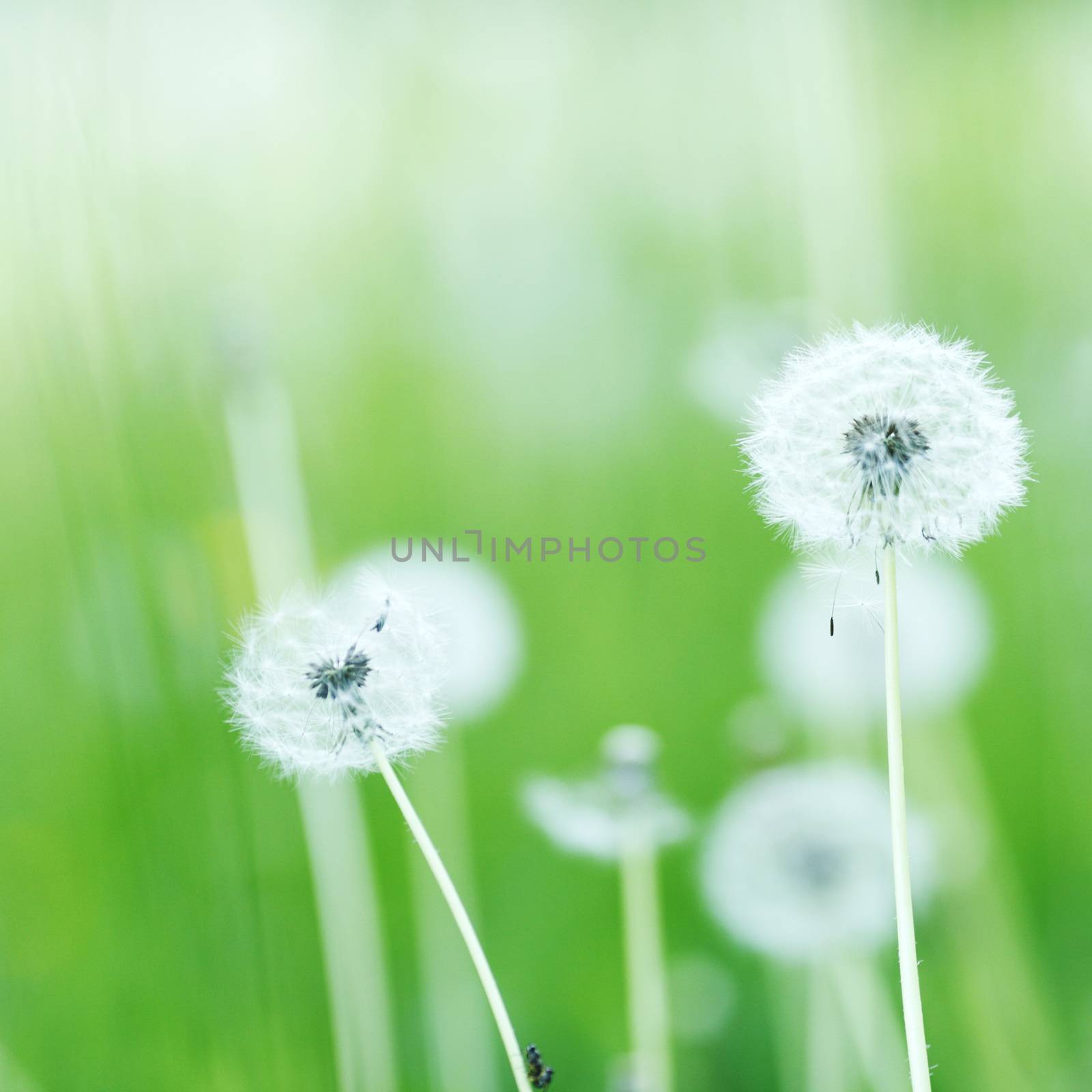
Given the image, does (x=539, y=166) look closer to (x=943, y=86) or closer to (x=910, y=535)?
(x=943, y=86)

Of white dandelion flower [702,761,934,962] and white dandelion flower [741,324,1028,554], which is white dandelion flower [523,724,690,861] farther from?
white dandelion flower [741,324,1028,554]

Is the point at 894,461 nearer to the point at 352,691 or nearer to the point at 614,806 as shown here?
the point at 352,691

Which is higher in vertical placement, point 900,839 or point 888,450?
point 888,450

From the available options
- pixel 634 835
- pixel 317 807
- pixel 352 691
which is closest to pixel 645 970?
pixel 634 835

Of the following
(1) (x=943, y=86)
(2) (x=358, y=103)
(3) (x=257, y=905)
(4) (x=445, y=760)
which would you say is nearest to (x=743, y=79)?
(1) (x=943, y=86)

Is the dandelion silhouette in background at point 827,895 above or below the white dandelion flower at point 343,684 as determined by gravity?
below

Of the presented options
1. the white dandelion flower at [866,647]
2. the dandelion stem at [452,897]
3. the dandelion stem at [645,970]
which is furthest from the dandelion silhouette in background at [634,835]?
the dandelion stem at [452,897]

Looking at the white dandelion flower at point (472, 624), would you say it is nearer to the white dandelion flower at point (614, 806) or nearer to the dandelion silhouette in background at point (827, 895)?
the white dandelion flower at point (614, 806)
